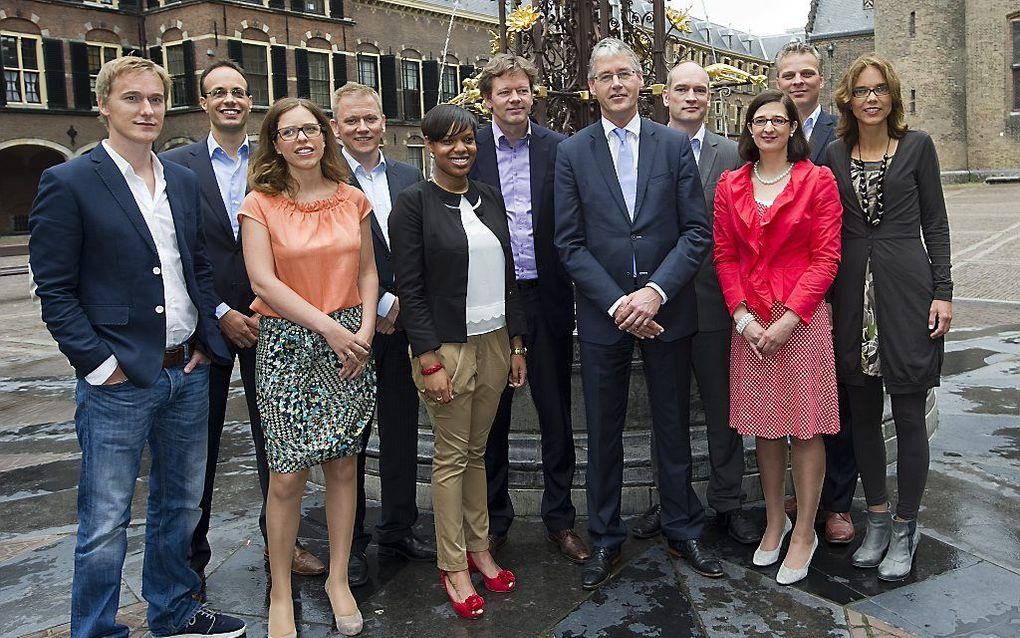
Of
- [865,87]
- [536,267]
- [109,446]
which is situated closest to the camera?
[109,446]

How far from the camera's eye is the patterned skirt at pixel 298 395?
3.11 meters

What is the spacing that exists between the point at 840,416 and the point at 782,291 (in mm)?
946

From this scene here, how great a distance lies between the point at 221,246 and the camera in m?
3.59

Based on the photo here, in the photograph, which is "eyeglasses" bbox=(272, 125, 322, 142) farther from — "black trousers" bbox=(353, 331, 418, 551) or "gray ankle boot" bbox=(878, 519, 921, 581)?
"gray ankle boot" bbox=(878, 519, 921, 581)

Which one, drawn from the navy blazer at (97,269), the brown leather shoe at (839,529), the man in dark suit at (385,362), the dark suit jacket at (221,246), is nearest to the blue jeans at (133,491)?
the navy blazer at (97,269)

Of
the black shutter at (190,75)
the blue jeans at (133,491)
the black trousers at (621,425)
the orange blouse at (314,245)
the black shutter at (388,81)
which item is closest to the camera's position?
the blue jeans at (133,491)

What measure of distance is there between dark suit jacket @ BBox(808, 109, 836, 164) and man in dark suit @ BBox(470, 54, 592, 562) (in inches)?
49.7

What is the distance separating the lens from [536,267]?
3.81 metres

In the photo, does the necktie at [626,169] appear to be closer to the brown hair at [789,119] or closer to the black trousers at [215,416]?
the brown hair at [789,119]

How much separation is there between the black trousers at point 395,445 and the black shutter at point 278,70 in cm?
2787

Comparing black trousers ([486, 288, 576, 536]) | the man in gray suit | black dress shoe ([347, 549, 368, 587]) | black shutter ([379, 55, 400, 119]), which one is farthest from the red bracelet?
black shutter ([379, 55, 400, 119])

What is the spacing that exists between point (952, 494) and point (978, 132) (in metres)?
40.0

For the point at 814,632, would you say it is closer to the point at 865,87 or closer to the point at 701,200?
the point at 701,200

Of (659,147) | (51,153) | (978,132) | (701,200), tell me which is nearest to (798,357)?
(701,200)
